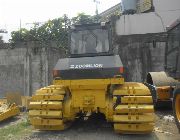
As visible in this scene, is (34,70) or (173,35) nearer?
(173,35)

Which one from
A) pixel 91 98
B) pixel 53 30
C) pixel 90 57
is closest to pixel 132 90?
pixel 91 98

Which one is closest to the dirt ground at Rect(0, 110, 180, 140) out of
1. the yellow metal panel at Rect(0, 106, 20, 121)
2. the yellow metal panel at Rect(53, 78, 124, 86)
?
the yellow metal panel at Rect(53, 78, 124, 86)

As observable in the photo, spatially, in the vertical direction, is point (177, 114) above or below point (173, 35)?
below

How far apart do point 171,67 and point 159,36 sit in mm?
7363

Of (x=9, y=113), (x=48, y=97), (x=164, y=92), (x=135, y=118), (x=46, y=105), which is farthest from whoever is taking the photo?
(x=9, y=113)

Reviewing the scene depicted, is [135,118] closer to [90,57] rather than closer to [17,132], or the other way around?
[90,57]

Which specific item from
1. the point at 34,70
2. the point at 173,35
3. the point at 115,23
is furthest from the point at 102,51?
the point at 115,23

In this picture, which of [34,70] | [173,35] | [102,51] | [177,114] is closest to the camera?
[177,114]

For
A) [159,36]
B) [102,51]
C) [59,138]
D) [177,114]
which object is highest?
[159,36]

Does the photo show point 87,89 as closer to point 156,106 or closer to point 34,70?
point 156,106

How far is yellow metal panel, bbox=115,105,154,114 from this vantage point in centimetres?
719

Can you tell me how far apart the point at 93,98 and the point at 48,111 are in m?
1.08

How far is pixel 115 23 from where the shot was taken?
18.4m

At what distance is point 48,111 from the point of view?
7883 mm
